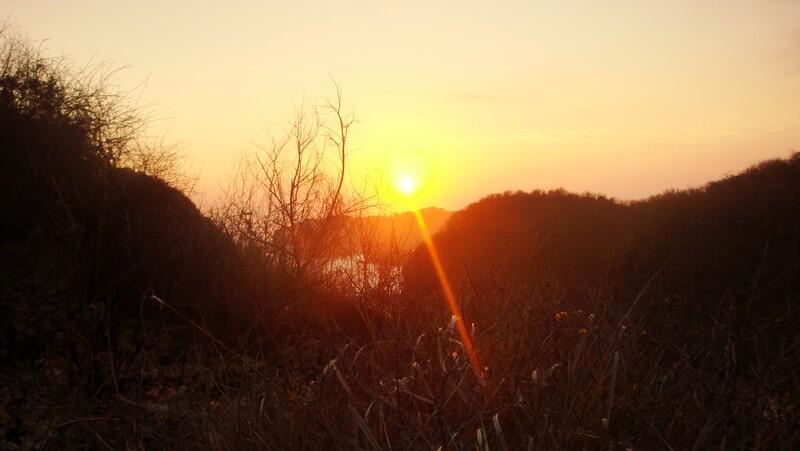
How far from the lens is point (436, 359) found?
145 inches

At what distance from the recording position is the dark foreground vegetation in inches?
124

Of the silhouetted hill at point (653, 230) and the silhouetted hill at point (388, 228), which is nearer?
the silhouetted hill at point (388, 228)

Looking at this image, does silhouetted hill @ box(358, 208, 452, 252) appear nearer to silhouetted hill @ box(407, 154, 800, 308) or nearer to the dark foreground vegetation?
the dark foreground vegetation

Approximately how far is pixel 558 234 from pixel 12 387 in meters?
14.9

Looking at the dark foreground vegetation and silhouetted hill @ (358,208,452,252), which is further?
silhouetted hill @ (358,208,452,252)

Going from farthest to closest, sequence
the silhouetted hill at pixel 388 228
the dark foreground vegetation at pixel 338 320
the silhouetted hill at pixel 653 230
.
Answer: the silhouetted hill at pixel 653 230 → the silhouetted hill at pixel 388 228 → the dark foreground vegetation at pixel 338 320

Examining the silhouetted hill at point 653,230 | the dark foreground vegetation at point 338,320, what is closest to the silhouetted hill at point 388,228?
the dark foreground vegetation at point 338,320

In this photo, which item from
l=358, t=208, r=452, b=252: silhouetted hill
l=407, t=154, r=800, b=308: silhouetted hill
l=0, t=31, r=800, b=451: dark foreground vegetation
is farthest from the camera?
l=407, t=154, r=800, b=308: silhouetted hill

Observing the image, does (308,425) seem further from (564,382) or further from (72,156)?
(72,156)

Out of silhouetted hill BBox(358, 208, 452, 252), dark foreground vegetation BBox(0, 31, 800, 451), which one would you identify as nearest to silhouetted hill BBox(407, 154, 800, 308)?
dark foreground vegetation BBox(0, 31, 800, 451)

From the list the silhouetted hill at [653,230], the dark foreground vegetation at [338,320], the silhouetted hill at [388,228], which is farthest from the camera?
the silhouetted hill at [653,230]

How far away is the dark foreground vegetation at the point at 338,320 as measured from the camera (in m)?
3.16

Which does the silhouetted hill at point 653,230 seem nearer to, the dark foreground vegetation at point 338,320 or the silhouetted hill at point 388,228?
the dark foreground vegetation at point 338,320

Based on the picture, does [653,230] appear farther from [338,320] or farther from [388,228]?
[338,320]
